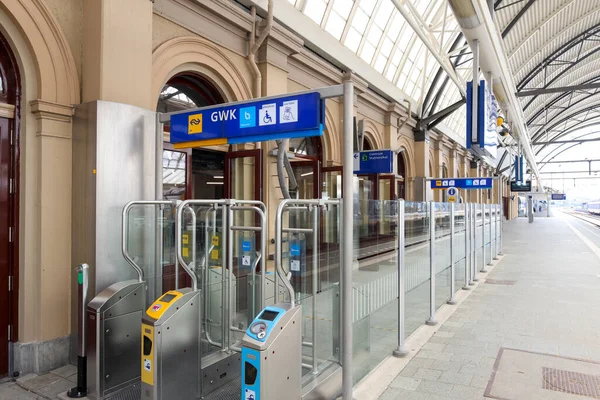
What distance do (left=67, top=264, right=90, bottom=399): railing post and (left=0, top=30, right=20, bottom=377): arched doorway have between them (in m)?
1.17

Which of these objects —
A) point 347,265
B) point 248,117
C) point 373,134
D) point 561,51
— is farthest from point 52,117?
point 561,51

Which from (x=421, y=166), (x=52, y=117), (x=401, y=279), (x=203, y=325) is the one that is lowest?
(x=203, y=325)

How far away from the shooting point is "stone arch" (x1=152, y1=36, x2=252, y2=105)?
564 cm

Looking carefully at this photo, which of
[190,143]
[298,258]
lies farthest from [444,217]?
[190,143]

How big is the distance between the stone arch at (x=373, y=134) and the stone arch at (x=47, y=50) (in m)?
8.83

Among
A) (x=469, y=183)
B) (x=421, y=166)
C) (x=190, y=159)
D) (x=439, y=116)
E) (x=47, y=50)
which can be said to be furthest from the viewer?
(x=421, y=166)

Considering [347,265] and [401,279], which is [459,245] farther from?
[347,265]

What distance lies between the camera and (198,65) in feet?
21.4

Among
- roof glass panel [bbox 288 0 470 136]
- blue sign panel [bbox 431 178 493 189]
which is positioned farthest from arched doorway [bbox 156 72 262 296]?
blue sign panel [bbox 431 178 493 189]

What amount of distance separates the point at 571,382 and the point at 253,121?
374 cm

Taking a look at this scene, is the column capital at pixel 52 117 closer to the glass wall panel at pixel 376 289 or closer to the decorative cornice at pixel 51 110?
the decorative cornice at pixel 51 110

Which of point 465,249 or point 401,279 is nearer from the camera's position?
point 401,279

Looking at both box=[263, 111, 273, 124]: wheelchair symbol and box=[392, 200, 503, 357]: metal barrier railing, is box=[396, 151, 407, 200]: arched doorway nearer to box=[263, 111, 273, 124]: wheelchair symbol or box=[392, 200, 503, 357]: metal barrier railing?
box=[392, 200, 503, 357]: metal barrier railing

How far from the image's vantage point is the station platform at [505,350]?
367 centimetres
